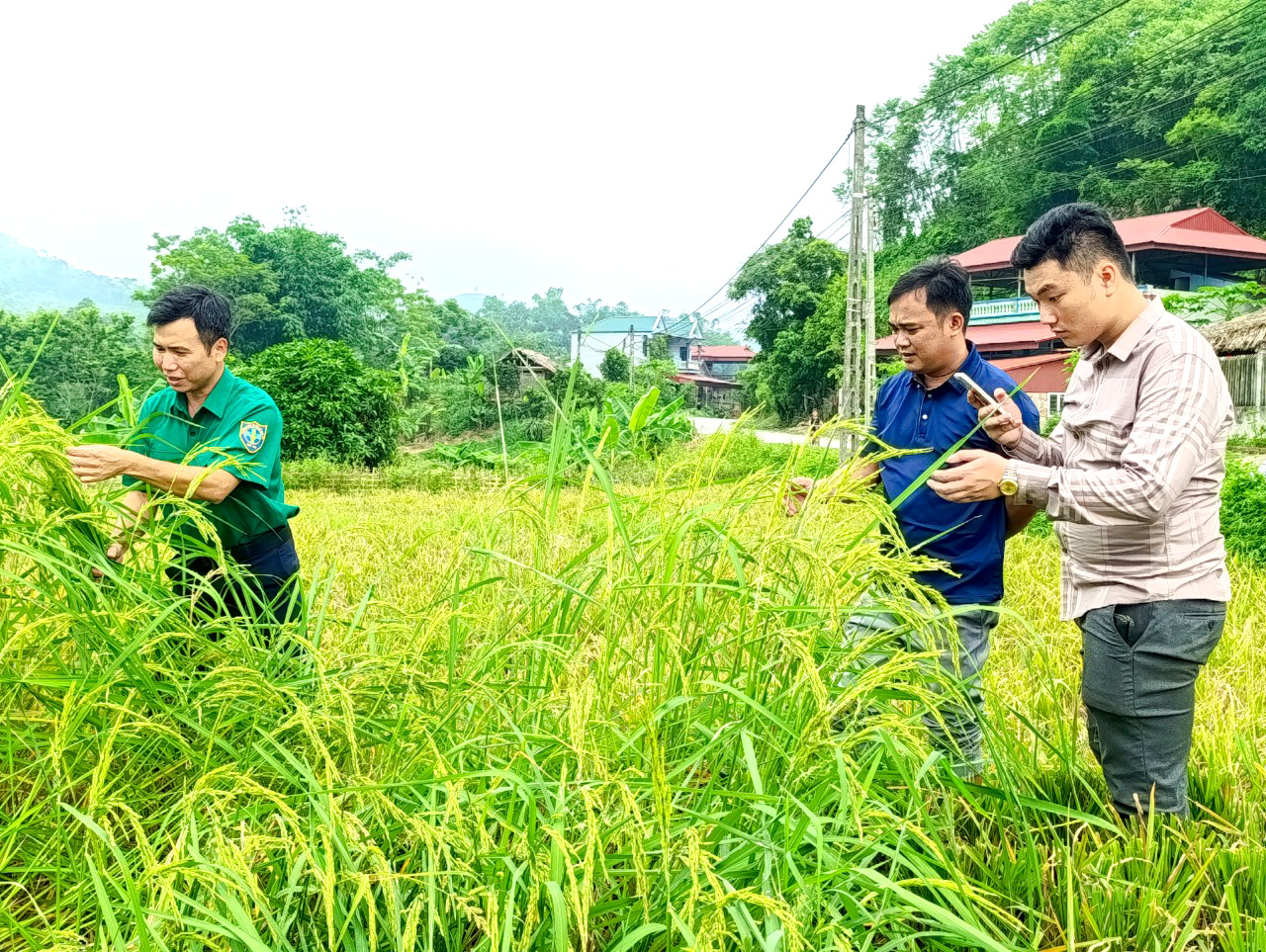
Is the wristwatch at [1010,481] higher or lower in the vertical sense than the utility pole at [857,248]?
lower

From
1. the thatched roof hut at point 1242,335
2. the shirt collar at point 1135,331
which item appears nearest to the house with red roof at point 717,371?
the thatched roof hut at point 1242,335

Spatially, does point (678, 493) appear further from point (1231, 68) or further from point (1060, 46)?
point (1060, 46)

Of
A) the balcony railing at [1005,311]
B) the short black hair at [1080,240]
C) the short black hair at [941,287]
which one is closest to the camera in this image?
the short black hair at [1080,240]

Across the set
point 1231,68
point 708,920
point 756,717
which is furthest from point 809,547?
point 1231,68

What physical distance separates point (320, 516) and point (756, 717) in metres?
8.47

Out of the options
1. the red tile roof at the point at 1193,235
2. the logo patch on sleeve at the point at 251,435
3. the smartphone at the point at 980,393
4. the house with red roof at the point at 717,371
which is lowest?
the house with red roof at the point at 717,371

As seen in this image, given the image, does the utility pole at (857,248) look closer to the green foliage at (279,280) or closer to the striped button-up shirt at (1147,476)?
the striped button-up shirt at (1147,476)

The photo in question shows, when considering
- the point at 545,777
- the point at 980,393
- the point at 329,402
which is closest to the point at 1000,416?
the point at 980,393

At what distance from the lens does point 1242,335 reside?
19.7m

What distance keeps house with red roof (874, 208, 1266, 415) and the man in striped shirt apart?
1130 inches

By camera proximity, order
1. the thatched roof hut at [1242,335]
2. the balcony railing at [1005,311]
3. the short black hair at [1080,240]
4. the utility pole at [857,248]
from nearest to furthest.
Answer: the short black hair at [1080,240] → the utility pole at [857,248] → the thatched roof hut at [1242,335] → the balcony railing at [1005,311]

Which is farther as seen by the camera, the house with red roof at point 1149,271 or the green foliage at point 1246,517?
the house with red roof at point 1149,271

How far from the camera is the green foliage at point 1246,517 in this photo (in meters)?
6.38

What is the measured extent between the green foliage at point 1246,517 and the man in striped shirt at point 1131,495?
512 centimetres
